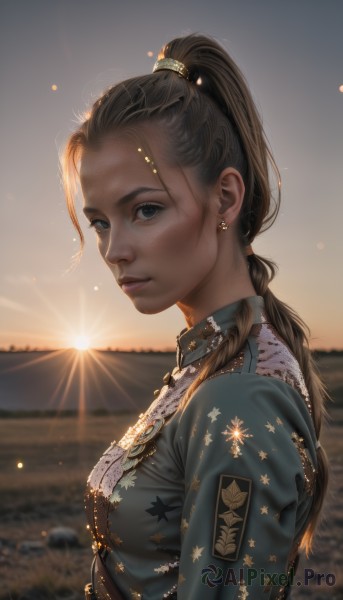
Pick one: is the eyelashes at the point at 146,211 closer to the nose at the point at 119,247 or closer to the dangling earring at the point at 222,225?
the nose at the point at 119,247

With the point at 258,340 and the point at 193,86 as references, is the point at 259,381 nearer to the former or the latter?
the point at 258,340

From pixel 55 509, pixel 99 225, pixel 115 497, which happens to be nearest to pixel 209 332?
pixel 99 225

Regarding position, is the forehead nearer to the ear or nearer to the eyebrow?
the eyebrow

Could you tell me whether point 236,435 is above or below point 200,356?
below

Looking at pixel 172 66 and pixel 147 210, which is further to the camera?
pixel 172 66

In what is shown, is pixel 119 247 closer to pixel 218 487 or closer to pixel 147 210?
pixel 147 210

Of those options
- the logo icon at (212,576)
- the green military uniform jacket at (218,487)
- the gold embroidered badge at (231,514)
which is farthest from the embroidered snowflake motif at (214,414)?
the logo icon at (212,576)

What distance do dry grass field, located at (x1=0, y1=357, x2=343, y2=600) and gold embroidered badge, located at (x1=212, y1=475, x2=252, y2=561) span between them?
2770 mm

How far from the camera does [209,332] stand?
8.47ft

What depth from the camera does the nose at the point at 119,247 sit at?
2.42 meters

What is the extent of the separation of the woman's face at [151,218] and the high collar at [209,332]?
0.15 metres

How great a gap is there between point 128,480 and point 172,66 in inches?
61.5

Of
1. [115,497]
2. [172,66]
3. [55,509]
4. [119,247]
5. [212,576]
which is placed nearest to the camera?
[212,576]

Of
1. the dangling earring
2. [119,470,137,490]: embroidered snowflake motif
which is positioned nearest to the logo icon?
[119,470,137,490]: embroidered snowflake motif
